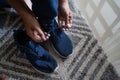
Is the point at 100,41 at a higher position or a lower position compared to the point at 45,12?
lower

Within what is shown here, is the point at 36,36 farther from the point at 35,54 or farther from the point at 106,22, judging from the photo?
the point at 106,22

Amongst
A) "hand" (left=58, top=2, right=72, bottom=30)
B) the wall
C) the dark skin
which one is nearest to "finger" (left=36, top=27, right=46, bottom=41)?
the dark skin

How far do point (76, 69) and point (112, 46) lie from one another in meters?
0.20

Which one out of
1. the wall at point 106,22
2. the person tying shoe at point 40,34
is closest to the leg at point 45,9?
the person tying shoe at point 40,34

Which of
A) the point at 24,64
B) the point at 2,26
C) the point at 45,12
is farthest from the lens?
the point at 2,26

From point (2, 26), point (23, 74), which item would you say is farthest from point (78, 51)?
point (2, 26)

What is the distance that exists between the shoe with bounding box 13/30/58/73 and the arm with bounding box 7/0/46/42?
0.12 feet

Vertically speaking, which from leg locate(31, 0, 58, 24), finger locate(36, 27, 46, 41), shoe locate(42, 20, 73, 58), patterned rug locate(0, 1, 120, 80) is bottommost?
patterned rug locate(0, 1, 120, 80)

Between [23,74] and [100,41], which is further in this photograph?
[100,41]

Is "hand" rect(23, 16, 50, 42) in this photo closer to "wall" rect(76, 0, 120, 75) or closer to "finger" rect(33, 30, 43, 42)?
"finger" rect(33, 30, 43, 42)

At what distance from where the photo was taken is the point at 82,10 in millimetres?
1076

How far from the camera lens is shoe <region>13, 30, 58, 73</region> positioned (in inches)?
32.9

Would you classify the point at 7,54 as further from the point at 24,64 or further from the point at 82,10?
the point at 82,10

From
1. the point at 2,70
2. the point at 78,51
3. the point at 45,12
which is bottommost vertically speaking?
the point at 2,70
